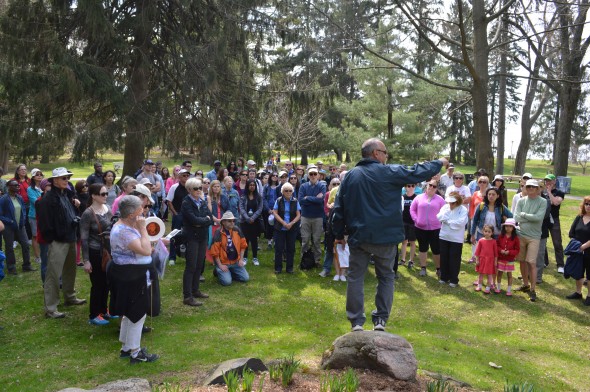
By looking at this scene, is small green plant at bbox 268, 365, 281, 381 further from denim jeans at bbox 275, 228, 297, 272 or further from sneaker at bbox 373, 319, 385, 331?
denim jeans at bbox 275, 228, 297, 272

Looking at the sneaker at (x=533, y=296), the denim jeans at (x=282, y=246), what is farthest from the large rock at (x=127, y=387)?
the sneaker at (x=533, y=296)

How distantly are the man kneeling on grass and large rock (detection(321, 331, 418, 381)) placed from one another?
4.31 m

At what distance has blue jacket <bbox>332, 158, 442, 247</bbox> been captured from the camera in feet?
15.4

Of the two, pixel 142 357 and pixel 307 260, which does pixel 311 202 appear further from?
pixel 142 357

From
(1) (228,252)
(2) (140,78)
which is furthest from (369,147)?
(2) (140,78)

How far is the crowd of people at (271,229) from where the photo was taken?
483 cm

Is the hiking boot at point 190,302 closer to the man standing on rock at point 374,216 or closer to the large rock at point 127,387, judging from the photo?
the man standing on rock at point 374,216

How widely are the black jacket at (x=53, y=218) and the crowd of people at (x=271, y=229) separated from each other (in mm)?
13

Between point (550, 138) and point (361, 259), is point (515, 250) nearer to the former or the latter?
point (361, 259)

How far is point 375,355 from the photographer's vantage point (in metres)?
4.12

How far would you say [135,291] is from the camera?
491 centimetres

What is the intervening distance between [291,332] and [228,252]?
2704 mm

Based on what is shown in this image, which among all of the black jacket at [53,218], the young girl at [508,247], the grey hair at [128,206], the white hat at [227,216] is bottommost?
the young girl at [508,247]

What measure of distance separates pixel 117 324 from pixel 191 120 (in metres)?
8.82
